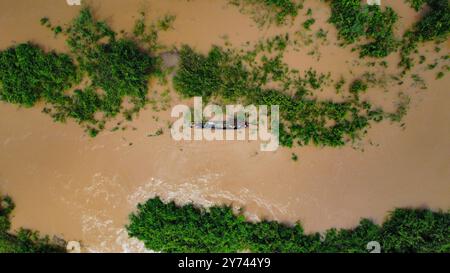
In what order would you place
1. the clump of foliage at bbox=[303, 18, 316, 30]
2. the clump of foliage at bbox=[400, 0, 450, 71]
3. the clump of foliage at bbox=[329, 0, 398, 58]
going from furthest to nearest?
the clump of foliage at bbox=[303, 18, 316, 30], the clump of foliage at bbox=[329, 0, 398, 58], the clump of foliage at bbox=[400, 0, 450, 71]

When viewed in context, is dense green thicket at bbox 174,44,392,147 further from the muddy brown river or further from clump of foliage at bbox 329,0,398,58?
clump of foliage at bbox 329,0,398,58

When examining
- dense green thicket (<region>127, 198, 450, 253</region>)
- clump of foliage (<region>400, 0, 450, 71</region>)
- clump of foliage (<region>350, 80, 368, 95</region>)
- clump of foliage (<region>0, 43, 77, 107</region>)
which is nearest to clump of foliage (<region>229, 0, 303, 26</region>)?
clump of foliage (<region>350, 80, 368, 95</region>)

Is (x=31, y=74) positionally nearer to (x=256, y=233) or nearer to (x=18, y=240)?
(x=18, y=240)

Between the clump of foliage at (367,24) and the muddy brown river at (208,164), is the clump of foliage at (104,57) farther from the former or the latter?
the clump of foliage at (367,24)

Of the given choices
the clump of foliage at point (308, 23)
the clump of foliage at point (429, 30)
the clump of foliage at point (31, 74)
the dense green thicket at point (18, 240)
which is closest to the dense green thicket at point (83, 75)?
the clump of foliage at point (31, 74)

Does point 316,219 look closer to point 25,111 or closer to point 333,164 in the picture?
point 333,164
